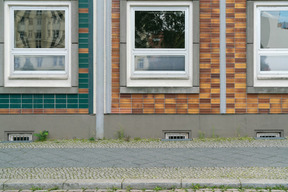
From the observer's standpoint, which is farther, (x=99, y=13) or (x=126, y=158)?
(x=99, y=13)

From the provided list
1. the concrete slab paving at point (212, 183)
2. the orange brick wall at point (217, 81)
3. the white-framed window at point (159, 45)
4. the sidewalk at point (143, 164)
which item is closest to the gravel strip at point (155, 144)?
the sidewalk at point (143, 164)

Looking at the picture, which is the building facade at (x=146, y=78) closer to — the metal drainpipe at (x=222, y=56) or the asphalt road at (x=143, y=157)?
the metal drainpipe at (x=222, y=56)

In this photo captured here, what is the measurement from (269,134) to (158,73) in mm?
3032

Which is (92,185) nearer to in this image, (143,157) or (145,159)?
(145,159)

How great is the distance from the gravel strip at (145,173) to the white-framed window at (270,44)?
3.34m

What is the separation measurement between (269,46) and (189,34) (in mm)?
1967

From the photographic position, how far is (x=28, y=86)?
8484mm

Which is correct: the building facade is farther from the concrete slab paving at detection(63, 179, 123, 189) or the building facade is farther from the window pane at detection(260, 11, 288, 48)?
the concrete slab paving at detection(63, 179, 123, 189)

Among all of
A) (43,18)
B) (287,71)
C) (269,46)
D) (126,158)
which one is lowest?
(126,158)

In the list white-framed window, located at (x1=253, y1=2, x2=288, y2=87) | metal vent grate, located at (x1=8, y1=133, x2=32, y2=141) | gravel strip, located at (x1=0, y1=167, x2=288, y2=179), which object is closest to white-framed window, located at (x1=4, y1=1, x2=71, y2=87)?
metal vent grate, located at (x1=8, y1=133, x2=32, y2=141)

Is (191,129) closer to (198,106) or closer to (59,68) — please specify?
(198,106)

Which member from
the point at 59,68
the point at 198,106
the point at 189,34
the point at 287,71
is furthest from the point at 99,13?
the point at 287,71

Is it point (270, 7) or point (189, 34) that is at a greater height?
point (270, 7)

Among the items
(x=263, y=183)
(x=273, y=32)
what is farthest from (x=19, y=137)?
(x=273, y=32)
